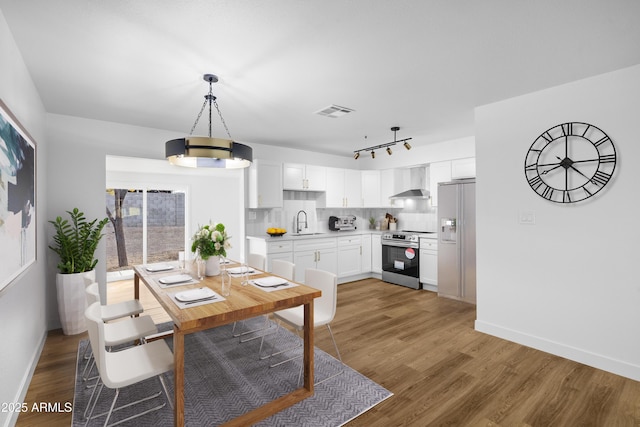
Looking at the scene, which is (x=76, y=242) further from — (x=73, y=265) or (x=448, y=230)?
(x=448, y=230)

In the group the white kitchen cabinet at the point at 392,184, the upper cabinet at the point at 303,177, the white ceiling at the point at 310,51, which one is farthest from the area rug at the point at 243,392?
the white kitchen cabinet at the point at 392,184

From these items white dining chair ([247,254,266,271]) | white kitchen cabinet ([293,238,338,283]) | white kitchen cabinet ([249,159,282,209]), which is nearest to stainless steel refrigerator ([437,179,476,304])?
white kitchen cabinet ([293,238,338,283])

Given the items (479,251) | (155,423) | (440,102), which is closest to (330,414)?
(155,423)

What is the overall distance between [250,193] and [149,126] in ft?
5.62

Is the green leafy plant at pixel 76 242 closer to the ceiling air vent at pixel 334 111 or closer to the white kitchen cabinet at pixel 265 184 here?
the white kitchen cabinet at pixel 265 184

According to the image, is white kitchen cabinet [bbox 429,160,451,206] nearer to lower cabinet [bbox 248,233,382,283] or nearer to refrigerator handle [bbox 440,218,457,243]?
refrigerator handle [bbox 440,218,457,243]

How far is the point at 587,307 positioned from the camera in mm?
2738

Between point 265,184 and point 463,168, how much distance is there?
304 cm

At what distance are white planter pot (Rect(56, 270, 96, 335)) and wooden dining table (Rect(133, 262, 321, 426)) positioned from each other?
4.80 feet

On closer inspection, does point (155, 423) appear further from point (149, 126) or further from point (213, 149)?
point (149, 126)

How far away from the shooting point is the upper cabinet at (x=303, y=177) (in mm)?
5367

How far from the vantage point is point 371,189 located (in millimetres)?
6277

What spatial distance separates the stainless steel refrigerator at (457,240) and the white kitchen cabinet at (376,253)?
4.25 ft

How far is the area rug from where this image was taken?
2.04 metres
